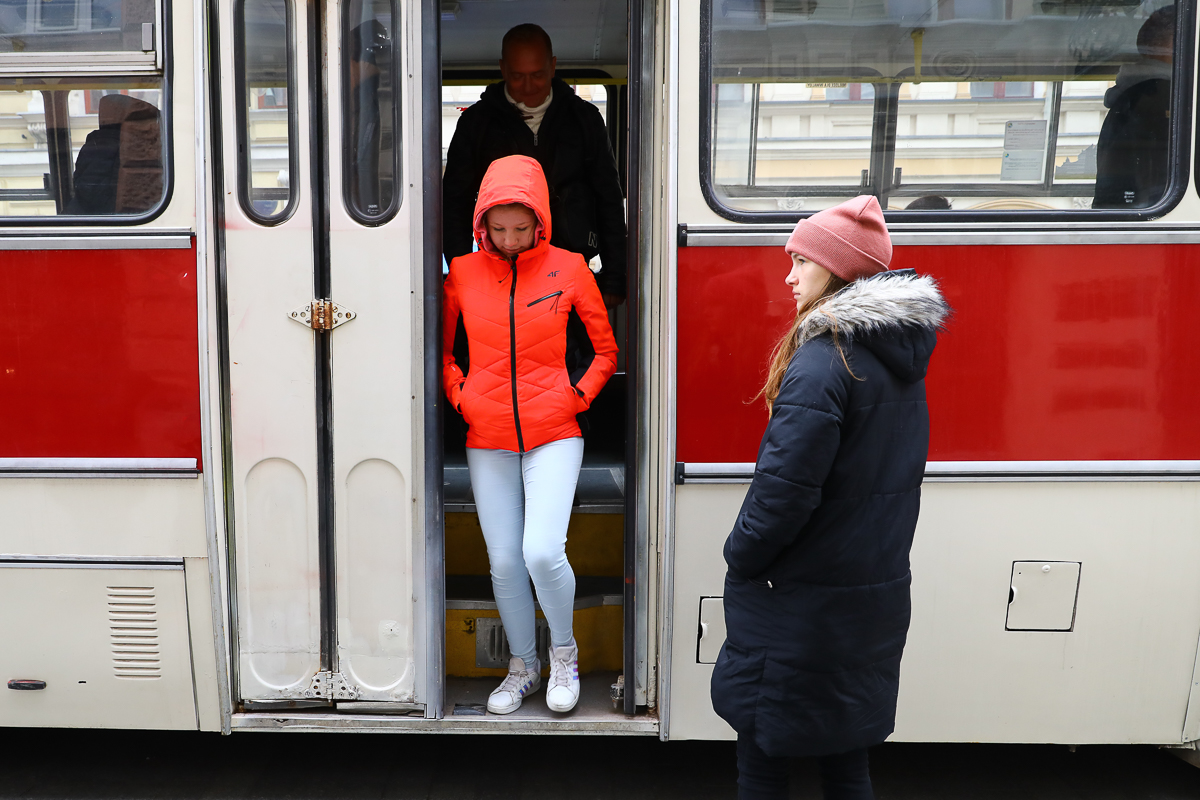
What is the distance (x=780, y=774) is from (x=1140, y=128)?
2.17 meters

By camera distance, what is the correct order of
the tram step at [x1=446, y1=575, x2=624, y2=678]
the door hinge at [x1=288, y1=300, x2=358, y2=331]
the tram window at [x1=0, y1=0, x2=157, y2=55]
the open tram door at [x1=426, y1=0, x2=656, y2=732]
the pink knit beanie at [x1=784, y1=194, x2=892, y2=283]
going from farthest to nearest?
the tram step at [x1=446, y1=575, x2=624, y2=678] → the open tram door at [x1=426, y1=0, x2=656, y2=732] → the door hinge at [x1=288, y1=300, x2=358, y2=331] → the tram window at [x1=0, y1=0, x2=157, y2=55] → the pink knit beanie at [x1=784, y1=194, x2=892, y2=283]

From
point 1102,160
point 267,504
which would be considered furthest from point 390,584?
point 1102,160

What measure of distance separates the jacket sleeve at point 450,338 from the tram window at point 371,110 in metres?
0.30

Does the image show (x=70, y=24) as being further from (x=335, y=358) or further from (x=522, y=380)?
(x=522, y=380)

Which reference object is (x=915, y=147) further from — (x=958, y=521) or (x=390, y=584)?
(x=390, y=584)

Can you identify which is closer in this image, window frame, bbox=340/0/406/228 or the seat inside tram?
window frame, bbox=340/0/406/228

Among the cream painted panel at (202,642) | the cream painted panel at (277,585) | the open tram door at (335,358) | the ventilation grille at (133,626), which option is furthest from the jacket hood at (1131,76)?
the ventilation grille at (133,626)

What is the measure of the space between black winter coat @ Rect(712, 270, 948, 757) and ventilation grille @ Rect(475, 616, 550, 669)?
1.27 m

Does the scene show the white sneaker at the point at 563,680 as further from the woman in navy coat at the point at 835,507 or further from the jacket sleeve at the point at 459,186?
the jacket sleeve at the point at 459,186

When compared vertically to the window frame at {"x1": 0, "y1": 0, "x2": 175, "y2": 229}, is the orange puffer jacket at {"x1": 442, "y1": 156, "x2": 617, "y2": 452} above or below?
below

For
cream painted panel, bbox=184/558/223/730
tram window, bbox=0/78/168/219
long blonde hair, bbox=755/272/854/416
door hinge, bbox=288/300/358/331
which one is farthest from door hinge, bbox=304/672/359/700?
long blonde hair, bbox=755/272/854/416

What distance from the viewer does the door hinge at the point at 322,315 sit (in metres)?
2.67

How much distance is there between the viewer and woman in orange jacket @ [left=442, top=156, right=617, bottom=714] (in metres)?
2.68

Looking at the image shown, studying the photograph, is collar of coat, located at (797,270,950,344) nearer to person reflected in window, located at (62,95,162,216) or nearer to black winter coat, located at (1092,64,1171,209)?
black winter coat, located at (1092,64,1171,209)
